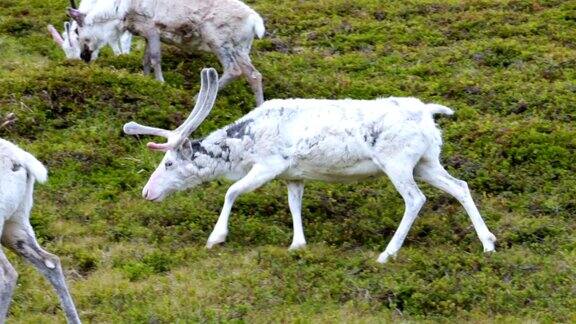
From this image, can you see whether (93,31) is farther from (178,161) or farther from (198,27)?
(178,161)

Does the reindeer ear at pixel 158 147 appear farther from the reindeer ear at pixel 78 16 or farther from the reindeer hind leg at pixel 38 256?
the reindeer ear at pixel 78 16

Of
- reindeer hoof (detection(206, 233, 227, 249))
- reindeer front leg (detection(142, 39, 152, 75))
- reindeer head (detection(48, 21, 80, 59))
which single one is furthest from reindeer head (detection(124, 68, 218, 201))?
reindeer head (detection(48, 21, 80, 59))

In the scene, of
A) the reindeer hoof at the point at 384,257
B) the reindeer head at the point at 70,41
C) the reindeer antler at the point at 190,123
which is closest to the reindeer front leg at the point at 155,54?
the reindeer head at the point at 70,41

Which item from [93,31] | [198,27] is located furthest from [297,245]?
[93,31]

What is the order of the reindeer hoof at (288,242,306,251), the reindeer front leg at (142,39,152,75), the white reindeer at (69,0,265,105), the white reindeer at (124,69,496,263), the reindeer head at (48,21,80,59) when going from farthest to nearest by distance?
the reindeer head at (48,21,80,59), the reindeer front leg at (142,39,152,75), the white reindeer at (69,0,265,105), the white reindeer at (124,69,496,263), the reindeer hoof at (288,242,306,251)

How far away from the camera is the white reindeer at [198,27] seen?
14.3 metres

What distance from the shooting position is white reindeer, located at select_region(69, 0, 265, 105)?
1433 cm

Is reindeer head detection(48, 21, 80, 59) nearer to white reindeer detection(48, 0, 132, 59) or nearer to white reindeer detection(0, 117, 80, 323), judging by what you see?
white reindeer detection(48, 0, 132, 59)

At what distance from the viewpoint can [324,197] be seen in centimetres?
1132

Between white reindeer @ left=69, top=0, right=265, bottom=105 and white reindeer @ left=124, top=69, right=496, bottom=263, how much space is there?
11.9 ft

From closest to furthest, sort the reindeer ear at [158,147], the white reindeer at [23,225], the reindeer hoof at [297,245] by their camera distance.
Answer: the white reindeer at [23,225], the reindeer hoof at [297,245], the reindeer ear at [158,147]

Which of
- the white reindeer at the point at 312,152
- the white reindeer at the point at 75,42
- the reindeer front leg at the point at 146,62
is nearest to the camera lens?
the white reindeer at the point at 312,152

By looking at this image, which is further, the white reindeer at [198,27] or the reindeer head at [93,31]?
the reindeer head at [93,31]

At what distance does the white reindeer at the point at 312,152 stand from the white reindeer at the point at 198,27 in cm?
362
